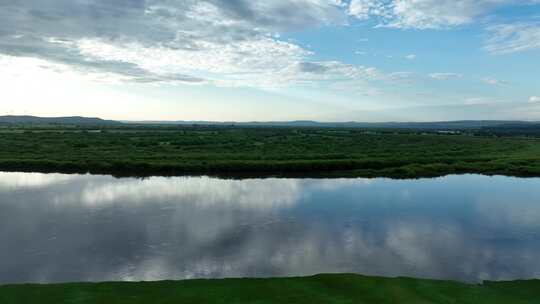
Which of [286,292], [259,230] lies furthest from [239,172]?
[286,292]

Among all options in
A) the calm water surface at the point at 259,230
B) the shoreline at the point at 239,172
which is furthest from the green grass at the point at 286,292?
the shoreline at the point at 239,172

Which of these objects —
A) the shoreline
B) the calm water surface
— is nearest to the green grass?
the calm water surface

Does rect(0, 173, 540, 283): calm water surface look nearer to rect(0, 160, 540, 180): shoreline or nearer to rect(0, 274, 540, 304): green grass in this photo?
rect(0, 274, 540, 304): green grass

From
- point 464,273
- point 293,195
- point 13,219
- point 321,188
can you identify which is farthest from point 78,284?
point 321,188

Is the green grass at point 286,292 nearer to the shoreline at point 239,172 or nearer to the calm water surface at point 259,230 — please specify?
the calm water surface at point 259,230

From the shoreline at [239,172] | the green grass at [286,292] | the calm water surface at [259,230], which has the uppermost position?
the shoreline at [239,172]

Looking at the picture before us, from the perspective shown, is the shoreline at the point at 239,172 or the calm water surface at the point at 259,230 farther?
the shoreline at the point at 239,172
